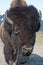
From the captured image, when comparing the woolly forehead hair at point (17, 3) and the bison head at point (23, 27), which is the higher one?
the woolly forehead hair at point (17, 3)

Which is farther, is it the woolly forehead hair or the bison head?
the woolly forehead hair

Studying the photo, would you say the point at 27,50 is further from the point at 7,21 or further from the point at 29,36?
the point at 7,21

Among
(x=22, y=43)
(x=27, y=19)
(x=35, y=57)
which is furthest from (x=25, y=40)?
(x=35, y=57)

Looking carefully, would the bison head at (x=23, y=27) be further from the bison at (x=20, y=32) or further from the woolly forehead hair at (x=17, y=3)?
the woolly forehead hair at (x=17, y=3)

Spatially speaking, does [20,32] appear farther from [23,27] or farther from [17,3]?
[17,3]

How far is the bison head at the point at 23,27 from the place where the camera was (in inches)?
276

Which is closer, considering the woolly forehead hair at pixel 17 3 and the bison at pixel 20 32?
the bison at pixel 20 32

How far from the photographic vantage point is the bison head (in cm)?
701

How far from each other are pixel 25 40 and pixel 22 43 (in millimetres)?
116

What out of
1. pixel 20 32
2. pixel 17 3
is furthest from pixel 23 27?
pixel 17 3

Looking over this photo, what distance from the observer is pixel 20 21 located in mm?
7117

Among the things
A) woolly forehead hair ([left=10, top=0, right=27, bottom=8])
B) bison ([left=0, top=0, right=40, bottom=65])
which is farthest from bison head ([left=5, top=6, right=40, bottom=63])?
woolly forehead hair ([left=10, top=0, right=27, bottom=8])

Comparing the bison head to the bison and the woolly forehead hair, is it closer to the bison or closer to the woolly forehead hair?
the bison

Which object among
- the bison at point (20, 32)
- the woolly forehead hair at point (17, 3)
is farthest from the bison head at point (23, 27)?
the woolly forehead hair at point (17, 3)
